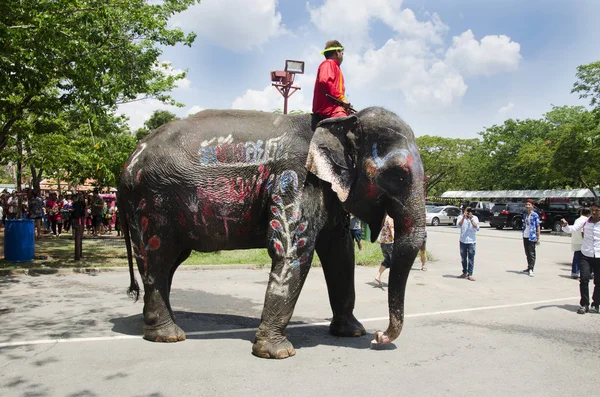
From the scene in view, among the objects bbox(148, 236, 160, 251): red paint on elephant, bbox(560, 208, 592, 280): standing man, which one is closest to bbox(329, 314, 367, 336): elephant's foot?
bbox(148, 236, 160, 251): red paint on elephant

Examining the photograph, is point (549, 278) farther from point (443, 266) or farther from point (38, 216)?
point (38, 216)

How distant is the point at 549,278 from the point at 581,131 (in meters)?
22.4

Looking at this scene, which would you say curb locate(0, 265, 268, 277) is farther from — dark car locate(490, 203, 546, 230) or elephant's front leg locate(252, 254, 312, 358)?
dark car locate(490, 203, 546, 230)

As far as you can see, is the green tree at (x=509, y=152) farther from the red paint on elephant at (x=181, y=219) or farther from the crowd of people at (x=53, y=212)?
the red paint on elephant at (x=181, y=219)

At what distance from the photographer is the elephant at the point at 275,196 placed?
5043 mm

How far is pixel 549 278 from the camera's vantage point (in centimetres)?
1198

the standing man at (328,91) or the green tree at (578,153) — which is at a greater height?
the green tree at (578,153)

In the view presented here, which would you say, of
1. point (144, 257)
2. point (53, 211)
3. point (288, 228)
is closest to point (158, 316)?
point (144, 257)

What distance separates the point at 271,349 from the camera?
197 inches

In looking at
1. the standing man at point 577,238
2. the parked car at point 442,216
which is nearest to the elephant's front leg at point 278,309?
the standing man at point 577,238

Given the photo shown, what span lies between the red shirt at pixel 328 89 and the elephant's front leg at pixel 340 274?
55.1 inches

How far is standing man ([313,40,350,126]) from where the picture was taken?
542 cm

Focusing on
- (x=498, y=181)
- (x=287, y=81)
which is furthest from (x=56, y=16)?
(x=498, y=181)

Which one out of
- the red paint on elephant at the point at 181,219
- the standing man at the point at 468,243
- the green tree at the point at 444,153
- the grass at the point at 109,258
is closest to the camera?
the red paint on elephant at the point at 181,219
